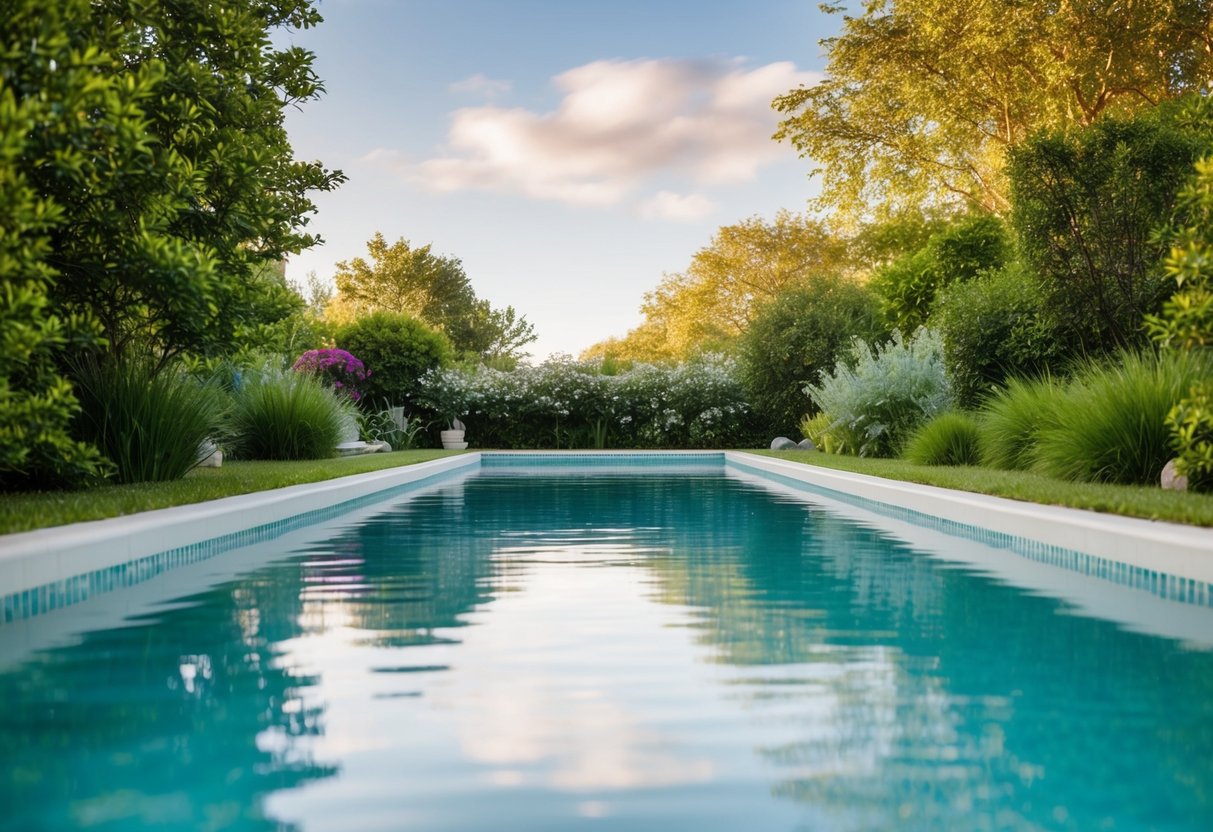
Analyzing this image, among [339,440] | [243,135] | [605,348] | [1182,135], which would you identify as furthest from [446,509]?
[605,348]

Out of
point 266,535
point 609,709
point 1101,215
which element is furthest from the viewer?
point 1101,215

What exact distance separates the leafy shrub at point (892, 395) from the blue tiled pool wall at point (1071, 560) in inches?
206

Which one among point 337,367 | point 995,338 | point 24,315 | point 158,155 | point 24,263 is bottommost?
point 24,315

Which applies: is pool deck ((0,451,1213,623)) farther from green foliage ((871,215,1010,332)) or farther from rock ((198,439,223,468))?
green foliage ((871,215,1010,332))

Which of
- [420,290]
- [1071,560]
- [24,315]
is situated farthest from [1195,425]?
[420,290]

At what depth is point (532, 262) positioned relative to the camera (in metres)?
41.2

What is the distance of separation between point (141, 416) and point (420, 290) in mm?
49055

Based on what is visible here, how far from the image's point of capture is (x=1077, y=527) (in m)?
6.12

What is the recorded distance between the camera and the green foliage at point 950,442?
12820mm

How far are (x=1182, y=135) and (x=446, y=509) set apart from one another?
8.69 m

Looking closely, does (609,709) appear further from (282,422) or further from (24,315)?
(282,422)

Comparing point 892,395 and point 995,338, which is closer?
point 995,338

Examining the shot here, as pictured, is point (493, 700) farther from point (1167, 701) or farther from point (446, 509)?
point (446, 509)

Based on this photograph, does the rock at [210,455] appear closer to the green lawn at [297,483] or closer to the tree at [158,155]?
the green lawn at [297,483]
